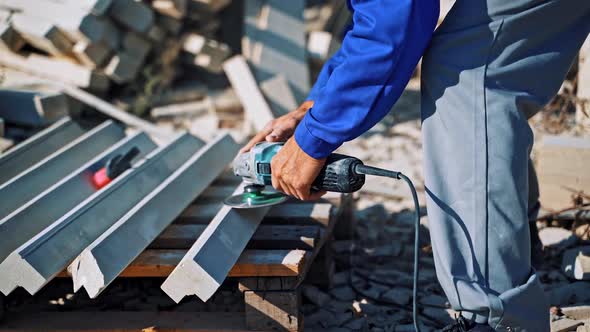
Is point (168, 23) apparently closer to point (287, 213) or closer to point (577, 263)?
point (287, 213)

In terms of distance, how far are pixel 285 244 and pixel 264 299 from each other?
302mm

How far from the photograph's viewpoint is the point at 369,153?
4.84 meters

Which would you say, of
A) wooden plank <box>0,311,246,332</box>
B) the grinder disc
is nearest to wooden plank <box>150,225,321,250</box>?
the grinder disc

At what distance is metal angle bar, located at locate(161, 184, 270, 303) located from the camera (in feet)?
7.28

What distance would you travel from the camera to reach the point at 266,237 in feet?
8.85

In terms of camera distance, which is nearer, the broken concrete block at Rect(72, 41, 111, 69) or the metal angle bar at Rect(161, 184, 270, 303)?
the metal angle bar at Rect(161, 184, 270, 303)

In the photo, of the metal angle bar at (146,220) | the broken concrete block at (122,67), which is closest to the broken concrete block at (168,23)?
the broken concrete block at (122,67)

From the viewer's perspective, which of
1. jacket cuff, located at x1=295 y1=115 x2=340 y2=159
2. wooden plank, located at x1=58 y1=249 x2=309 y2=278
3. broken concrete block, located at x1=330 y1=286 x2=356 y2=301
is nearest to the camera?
jacket cuff, located at x1=295 y1=115 x2=340 y2=159

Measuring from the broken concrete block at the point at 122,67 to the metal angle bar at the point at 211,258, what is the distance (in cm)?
283

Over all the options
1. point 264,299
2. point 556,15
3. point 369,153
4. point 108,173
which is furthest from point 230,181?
point 556,15

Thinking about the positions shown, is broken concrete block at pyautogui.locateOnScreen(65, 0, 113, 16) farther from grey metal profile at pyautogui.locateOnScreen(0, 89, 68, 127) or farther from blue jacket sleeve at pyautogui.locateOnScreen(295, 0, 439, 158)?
blue jacket sleeve at pyautogui.locateOnScreen(295, 0, 439, 158)

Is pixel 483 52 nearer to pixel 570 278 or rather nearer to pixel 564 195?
pixel 570 278

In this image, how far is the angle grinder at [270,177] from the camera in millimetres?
2230

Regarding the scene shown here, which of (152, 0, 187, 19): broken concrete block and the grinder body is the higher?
(152, 0, 187, 19): broken concrete block
